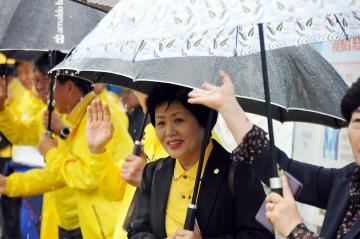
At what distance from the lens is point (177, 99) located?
3629mm

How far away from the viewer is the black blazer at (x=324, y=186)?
3.19m

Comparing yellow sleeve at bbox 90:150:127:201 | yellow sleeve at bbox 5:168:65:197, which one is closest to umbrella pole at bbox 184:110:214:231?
yellow sleeve at bbox 90:150:127:201

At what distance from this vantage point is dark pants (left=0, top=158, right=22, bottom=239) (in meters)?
7.36

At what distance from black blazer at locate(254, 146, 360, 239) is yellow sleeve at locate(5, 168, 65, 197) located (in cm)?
244

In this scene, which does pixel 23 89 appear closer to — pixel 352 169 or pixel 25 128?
pixel 25 128

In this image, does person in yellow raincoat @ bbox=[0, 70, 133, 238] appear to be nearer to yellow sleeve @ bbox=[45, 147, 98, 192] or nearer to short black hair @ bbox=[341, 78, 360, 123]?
yellow sleeve @ bbox=[45, 147, 98, 192]

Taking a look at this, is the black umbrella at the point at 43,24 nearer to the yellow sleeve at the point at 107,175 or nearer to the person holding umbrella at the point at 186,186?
the yellow sleeve at the point at 107,175

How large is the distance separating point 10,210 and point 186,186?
4249 mm

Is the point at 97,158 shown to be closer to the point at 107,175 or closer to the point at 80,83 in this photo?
the point at 107,175

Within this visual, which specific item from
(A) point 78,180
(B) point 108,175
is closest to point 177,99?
(B) point 108,175

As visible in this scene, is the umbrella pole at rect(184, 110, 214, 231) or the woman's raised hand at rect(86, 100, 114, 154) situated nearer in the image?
the umbrella pole at rect(184, 110, 214, 231)

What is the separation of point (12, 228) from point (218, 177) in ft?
14.6

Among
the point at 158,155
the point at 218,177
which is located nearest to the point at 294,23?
the point at 218,177

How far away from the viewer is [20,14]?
4.93 metres
